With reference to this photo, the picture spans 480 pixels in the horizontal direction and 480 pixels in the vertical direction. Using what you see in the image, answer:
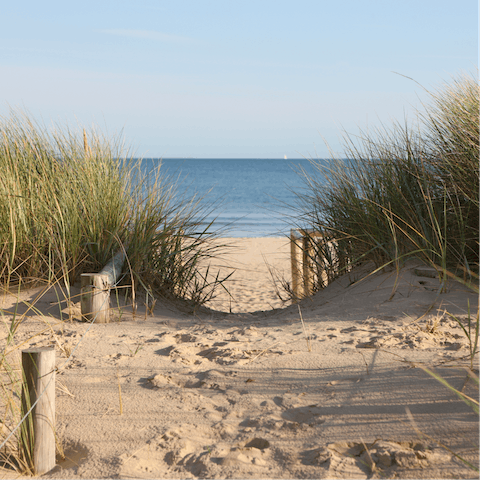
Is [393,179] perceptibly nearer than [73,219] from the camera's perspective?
No

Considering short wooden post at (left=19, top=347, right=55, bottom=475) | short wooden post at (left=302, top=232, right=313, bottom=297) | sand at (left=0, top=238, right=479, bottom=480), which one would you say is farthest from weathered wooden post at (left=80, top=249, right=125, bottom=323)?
short wooden post at (left=302, top=232, right=313, bottom=297)

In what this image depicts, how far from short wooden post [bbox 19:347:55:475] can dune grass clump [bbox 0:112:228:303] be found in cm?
165

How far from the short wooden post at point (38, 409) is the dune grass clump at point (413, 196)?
2.61 metres

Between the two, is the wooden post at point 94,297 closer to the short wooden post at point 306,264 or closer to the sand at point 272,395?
the sand at point 272,395

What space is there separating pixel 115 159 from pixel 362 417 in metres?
3.75

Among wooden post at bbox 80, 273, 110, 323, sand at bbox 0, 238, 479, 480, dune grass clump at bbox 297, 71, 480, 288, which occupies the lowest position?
sand at bbox 0, 238, 479, 480

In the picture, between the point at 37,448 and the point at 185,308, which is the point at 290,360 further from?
the point at 185,308

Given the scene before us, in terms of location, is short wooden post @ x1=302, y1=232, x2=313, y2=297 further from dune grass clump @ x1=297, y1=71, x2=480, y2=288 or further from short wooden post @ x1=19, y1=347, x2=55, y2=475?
short wooden post @ x1=19, y1=347, x2=55, y2=475

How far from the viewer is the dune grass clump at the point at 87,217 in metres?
3.82

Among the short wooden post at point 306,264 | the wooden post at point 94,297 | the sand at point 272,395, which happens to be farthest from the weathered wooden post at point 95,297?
the short wooden post at point 306,264

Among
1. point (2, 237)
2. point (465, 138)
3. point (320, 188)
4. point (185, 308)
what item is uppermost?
point (465, 138)

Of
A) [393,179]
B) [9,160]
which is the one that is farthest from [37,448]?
[393,179]

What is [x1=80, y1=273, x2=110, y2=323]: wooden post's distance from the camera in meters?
3.44

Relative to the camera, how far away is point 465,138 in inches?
153
